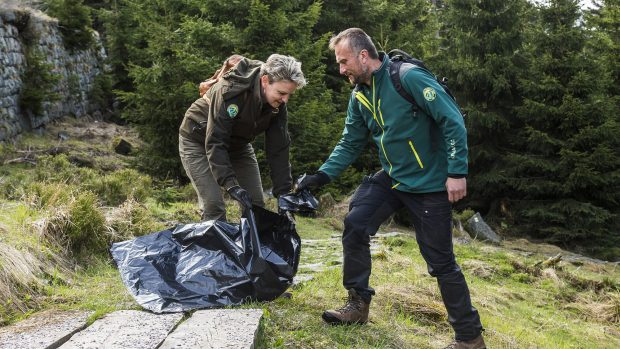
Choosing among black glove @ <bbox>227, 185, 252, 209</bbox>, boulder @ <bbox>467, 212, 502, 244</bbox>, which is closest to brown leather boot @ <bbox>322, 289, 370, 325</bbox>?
black glove @ <bbox>227, 185, 252, 209</bbox>

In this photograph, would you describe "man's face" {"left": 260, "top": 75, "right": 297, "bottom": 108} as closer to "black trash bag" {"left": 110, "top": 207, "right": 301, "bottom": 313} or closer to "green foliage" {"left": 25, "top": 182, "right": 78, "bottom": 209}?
"black trash bag" {"left": 110, "top": 207, "right": 301, "bottom": 313}

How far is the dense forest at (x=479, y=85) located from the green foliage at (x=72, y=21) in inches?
2.8

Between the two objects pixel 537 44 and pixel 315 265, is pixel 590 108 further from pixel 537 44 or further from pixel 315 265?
pixel 315 265

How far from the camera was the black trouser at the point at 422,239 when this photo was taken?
3602 mm

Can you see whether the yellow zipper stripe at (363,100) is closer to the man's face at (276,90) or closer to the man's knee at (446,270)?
the man's face at (276,90)

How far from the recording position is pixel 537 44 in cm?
1512

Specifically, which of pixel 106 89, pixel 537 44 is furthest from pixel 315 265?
pixel 106 89

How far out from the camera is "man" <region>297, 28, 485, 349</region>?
3490 mm

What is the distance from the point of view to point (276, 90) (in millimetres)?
4137

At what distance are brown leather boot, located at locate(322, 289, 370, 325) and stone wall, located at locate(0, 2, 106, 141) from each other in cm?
1135

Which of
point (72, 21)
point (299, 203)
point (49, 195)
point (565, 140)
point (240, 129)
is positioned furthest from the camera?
point (72, 21)

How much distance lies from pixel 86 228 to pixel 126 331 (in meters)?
2.34

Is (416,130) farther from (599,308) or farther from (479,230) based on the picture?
(479,230)

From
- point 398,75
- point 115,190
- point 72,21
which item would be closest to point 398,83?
point 398,75
